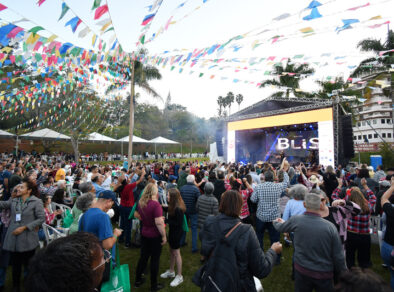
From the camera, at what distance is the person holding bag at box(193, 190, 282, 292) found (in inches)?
63.6

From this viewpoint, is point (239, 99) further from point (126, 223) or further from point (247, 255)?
point (247, 255)

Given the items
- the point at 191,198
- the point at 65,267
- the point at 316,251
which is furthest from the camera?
the point at 191,198

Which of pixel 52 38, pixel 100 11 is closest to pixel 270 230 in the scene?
pixel 100 11

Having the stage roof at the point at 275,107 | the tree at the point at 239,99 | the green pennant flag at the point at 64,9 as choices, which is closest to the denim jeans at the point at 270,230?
the green pennant flag at the point at 64,9

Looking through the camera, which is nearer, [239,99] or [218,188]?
[218,188]

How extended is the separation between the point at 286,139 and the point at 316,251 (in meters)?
17.6

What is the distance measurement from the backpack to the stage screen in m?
12.8

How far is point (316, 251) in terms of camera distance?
200 centimetres

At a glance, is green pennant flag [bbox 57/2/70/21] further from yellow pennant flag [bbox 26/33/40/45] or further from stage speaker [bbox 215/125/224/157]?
stage speaker [bbox 215/125/224/157]

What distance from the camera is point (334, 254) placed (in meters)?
1.97

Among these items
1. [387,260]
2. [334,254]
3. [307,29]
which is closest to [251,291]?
[334,254]

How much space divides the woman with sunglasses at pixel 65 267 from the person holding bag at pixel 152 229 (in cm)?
197

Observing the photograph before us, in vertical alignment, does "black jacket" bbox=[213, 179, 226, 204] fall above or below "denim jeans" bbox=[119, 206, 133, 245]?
above

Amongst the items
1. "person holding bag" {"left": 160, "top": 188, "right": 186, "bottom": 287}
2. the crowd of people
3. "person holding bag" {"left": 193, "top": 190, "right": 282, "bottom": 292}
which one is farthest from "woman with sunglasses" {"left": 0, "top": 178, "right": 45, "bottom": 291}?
"person holding bag" {"left": 193, "top": 190, "right": 282, "bottom": 292}
